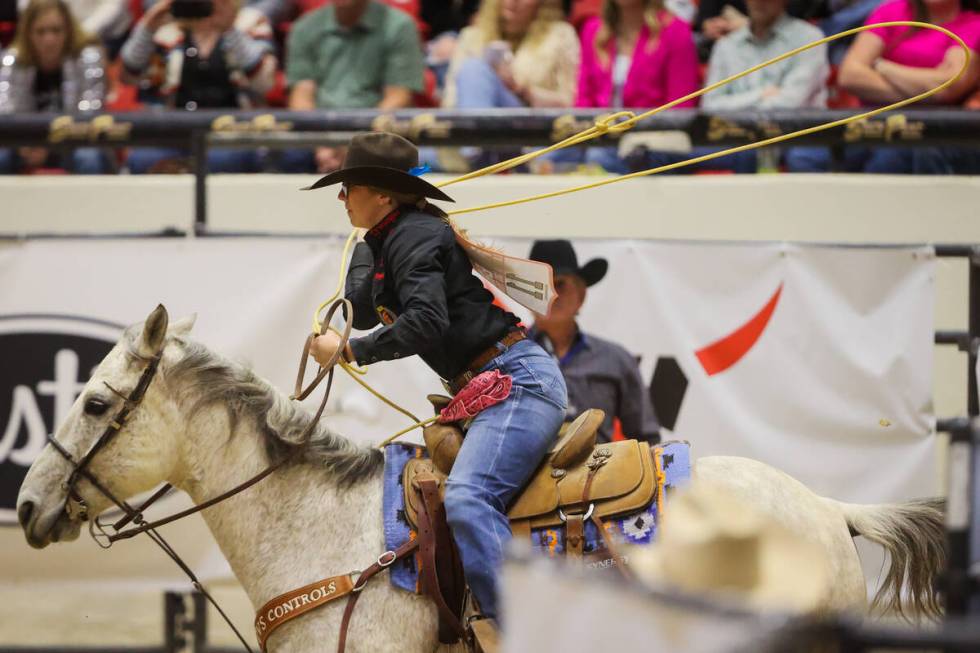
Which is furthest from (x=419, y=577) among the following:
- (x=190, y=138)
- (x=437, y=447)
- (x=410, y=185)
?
(x=190, y=138)

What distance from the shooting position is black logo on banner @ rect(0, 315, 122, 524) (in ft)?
18.0

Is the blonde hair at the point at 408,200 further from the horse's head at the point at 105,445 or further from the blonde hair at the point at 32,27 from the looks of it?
the blonde hair at the point at 32,27

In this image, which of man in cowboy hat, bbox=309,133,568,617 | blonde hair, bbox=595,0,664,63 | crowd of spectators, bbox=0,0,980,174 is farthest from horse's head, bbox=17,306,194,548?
blonde hair, bbox=595,0,664,63

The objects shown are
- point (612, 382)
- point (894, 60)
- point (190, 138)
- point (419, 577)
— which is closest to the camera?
point (419, 577)

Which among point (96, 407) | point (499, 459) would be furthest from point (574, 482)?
point (96, 407)

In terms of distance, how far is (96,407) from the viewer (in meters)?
3.73

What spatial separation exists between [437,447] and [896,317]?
2719 mm

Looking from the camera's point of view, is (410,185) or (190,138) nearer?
(410,185)

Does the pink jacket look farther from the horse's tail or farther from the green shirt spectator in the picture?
the horse's tail

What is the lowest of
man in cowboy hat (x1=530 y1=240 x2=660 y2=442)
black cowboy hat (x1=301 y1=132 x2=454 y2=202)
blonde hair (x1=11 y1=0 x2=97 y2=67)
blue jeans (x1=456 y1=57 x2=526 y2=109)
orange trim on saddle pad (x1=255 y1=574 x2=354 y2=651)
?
orange trim on saddle pad (x1=255 y1=574 x2=354 y2=651)

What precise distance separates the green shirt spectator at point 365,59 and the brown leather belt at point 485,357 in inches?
156

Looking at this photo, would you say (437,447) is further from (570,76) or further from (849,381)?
(570,76)

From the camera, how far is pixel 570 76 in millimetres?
7438

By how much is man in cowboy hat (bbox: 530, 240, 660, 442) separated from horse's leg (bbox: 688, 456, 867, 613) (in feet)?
4.99
